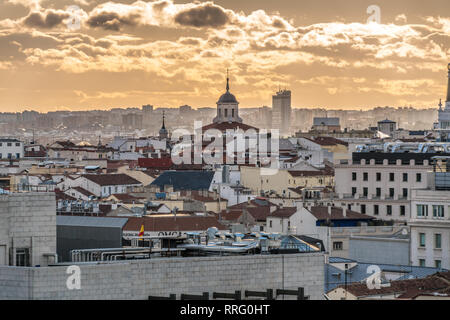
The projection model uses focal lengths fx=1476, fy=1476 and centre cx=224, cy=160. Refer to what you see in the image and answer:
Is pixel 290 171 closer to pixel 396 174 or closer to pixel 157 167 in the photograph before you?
pixel 396 174

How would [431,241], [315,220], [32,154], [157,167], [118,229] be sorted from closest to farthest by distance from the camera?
[118,229] < [431,241] < [315,220] < [157,167] < [32,154]

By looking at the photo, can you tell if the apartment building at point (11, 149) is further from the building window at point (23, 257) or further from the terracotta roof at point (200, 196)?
the building window at point (23, 257)

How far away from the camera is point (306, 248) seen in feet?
71.4

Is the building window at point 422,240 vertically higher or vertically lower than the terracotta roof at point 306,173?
lower

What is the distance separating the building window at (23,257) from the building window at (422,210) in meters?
19.8

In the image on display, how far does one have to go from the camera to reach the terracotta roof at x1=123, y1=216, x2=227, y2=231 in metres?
44.6

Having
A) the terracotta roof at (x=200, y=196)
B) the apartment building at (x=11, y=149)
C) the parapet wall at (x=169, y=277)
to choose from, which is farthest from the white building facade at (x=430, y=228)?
the apartment building at (x=11, y=149)

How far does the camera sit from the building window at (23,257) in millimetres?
18734

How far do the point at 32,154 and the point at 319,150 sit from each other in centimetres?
3486

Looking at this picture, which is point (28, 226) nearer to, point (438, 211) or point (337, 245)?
point (438, 211)

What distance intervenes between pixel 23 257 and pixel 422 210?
65.6 feet

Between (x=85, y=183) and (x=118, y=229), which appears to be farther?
(x=85, y=183)

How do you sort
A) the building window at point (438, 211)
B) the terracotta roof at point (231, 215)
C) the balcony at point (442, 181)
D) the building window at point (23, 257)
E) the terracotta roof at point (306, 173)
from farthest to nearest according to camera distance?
the terracotta roof at point (306, 173) → the terracotta roof at point (231, 215) → the balcony at point (442, 181) → the building window at point (438, 211) → the building window at point (23, 257)
